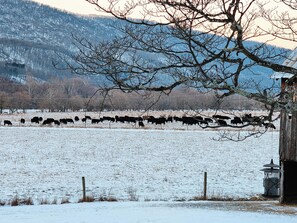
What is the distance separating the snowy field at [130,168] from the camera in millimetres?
20766

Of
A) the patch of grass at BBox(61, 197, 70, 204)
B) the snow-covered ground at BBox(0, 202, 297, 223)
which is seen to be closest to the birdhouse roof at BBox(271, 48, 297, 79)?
the snow-covered ground at BBox(0, 202, 297, 223)

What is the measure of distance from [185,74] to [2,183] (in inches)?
565

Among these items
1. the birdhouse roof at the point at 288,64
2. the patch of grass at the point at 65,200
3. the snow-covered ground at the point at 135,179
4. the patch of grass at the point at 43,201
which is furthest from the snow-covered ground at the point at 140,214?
the birdhouse roof at the point at 288,64

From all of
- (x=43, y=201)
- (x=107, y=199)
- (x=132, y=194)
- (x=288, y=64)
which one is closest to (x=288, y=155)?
(x=288, y=64)

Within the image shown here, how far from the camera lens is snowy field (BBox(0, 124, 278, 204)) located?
20766mm

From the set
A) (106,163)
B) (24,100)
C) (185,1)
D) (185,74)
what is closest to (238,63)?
(185,74)

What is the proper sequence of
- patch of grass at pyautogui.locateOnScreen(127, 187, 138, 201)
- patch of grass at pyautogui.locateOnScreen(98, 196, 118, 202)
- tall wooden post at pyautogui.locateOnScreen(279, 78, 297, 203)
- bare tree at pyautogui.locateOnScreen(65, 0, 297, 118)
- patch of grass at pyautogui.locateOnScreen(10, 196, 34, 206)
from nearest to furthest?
bare tree at pyautogui.locateOnScreen(65, 0, 297, 118)
tall wooden post at pyautogui.locateOnScreen(279, 78, 297, 203)
patch of grass at pyautogui.locateOnScreen(10, 196, 34, 206)
patch of grass at pyautogui.locateOnScreen(98, 196, 118, 202)
patch of grass at pyautogui.locateOnScreen(127, 187, 138, 201)

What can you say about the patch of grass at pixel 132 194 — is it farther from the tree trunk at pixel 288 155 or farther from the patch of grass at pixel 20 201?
the tree trunk at pixel 288 155

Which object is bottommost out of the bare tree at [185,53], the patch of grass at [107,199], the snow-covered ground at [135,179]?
the patch of grass at [107,199]

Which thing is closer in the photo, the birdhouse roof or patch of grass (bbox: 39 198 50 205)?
the birdhouse roof

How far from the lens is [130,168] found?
27.5m

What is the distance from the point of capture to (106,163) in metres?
29.6

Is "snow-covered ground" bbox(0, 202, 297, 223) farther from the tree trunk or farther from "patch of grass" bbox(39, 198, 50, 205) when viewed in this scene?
the tree trunk

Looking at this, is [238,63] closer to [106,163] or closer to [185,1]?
[185,1]
